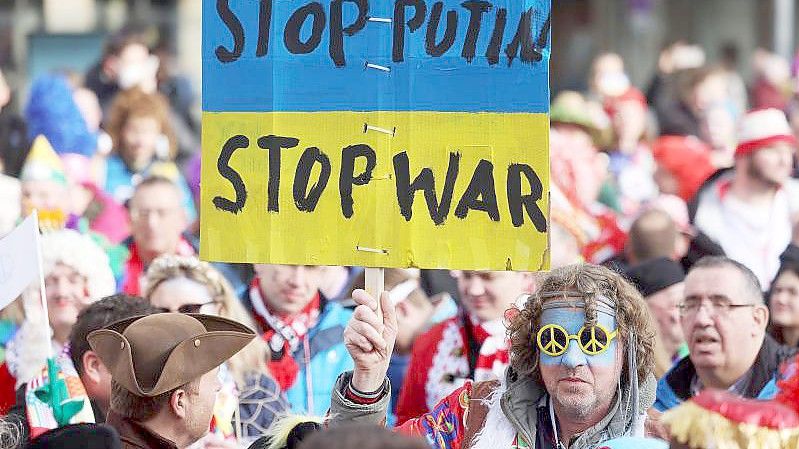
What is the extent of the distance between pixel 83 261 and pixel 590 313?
2.88 metres

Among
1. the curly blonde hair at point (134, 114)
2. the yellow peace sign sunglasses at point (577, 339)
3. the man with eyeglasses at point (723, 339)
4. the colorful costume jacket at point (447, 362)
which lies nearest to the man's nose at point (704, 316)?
the man with eyeglasses at point (723, 339)

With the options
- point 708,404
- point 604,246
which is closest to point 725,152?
point 604,246

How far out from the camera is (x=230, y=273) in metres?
7.93

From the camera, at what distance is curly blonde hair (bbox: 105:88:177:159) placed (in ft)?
33.6

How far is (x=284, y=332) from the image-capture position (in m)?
6.66

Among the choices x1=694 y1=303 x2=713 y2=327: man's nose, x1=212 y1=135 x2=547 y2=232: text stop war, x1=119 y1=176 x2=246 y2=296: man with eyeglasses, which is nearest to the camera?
x1=212 y1=135 x2=547 y2=232: text stop war

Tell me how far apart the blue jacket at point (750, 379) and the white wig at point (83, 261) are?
2.28m

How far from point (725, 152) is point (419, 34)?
847 centimetres

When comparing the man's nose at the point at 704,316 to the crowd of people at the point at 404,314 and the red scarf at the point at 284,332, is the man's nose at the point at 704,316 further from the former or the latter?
the red scarf at the point at 284,332

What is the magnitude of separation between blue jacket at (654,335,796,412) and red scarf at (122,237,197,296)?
2.87 metres

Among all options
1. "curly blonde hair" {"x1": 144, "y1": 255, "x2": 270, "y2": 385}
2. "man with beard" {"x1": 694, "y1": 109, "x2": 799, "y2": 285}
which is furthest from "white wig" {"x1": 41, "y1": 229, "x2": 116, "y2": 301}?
"man with beard" {"x1": 694, "y1": 109, "x2": 799, "y2": 285}

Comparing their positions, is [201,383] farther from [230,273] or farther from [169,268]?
[230,273]

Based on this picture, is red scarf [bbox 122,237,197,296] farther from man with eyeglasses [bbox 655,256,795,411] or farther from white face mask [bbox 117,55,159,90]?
white face mask [bbox 117,55,159,90]

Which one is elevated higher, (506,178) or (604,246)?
(506,178)
